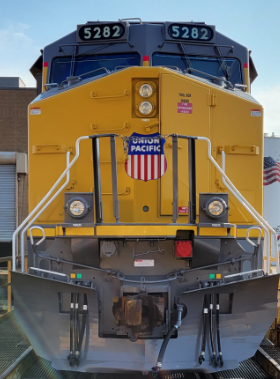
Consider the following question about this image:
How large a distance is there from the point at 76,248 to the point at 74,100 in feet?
5.82

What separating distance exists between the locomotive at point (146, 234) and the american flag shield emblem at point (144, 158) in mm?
11

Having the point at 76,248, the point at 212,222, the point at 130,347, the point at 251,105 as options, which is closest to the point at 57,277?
the point at 76,248

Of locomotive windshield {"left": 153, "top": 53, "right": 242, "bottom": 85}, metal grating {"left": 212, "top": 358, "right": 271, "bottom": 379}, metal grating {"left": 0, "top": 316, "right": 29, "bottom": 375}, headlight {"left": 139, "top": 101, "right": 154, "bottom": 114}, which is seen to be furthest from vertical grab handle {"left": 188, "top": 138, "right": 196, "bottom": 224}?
metal grating {"left": 0, "top": 316, "right": 29, "bottom": 375}

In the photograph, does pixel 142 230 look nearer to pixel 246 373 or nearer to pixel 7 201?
pixel 246 373

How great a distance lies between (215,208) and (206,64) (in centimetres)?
246

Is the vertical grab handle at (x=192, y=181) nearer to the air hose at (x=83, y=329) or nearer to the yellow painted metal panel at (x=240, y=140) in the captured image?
the yellow painted metal panel at (x=240, y=140)

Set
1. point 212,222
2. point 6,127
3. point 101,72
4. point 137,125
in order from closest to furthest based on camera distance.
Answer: point 212,222
point 137,125
point 101,72
point 6,127

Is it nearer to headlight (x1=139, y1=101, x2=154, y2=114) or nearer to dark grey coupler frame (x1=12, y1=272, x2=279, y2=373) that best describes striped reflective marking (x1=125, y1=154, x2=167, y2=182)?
headlight (x1=139, y1=101, x2=154, y2=114)

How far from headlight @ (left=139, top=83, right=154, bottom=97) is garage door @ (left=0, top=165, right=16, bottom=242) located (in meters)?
9.58

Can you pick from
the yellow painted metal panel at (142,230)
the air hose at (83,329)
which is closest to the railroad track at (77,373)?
the air hose at (83,329)

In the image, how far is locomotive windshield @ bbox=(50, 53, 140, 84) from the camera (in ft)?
16.6

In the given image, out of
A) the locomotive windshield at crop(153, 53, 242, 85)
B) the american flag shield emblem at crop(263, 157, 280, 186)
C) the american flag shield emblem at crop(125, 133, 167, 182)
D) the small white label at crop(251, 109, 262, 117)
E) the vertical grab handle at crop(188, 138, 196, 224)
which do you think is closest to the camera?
the vertical grab handle at crop(188, 138, 196, 224)

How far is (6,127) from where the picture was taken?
13.0m

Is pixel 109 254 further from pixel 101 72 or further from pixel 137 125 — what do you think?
pixel 101 72
